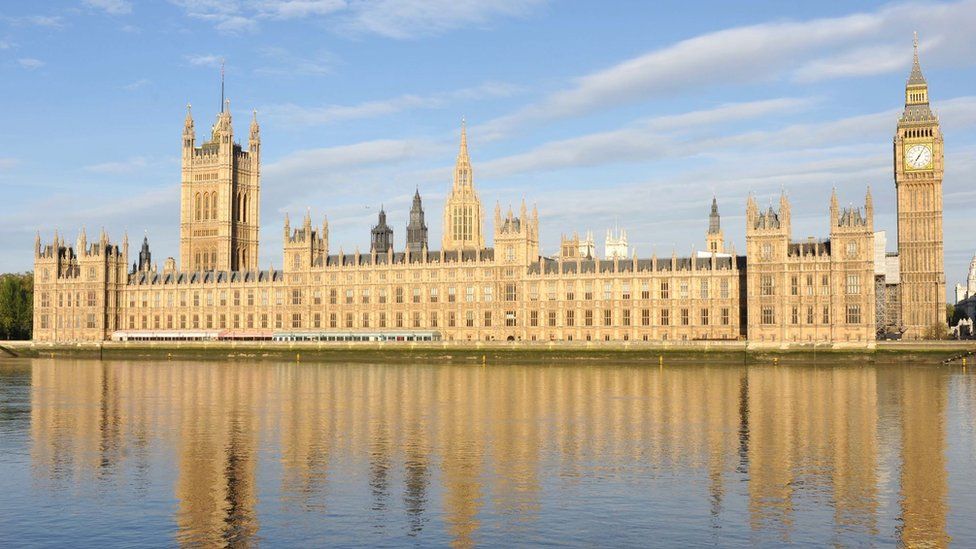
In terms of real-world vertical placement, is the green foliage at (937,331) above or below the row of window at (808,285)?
below

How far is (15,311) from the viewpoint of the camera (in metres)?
182

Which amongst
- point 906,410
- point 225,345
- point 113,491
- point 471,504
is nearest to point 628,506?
point 471,504

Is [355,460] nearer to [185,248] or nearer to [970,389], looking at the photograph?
[970,389]

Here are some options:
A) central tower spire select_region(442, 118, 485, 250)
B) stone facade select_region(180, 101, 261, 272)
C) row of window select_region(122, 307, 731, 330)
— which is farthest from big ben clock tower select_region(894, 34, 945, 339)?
stone facade select_region(180, 101, 261, 272)

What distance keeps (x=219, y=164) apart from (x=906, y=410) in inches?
6018

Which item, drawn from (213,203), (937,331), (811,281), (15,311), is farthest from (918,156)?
(15,311)

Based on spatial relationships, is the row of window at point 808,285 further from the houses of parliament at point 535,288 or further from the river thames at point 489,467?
the river thames at point 489,467

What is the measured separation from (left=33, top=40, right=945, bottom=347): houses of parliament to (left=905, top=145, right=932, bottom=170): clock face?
16 cm

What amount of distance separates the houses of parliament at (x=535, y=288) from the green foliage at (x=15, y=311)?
1082 cm

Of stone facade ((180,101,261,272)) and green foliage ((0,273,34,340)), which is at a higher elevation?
stone facade ((180,101,261,272))

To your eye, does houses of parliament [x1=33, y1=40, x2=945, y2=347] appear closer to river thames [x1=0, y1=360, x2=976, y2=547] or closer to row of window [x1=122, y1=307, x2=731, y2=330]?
row of window [x1=122, y1=307, x2=731, y2=330]

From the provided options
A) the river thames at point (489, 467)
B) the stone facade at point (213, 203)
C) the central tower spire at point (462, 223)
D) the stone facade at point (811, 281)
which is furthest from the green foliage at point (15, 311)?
the stone facade at point (811, 281)

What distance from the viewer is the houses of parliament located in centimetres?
13275

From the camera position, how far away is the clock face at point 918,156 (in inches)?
6024
